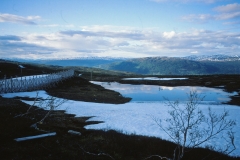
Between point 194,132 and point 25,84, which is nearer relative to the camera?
point 194,132

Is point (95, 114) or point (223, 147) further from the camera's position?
point (95, 114)

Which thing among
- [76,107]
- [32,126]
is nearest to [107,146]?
[32,126]

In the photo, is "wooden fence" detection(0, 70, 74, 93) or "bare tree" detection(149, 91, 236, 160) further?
"wooden fence" detection(0, 70, 74, 93)

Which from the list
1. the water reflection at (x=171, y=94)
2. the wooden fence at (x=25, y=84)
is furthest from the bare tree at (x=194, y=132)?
the wooden fence at (x=25, y=84)

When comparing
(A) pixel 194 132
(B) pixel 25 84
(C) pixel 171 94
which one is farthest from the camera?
(C) pixel 171 94

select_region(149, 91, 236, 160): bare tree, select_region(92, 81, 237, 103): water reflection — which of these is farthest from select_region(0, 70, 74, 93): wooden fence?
select_region(149, 91, 236, 160): bare tree

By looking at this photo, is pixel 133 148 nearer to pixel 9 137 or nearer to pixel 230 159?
pixel 230 159

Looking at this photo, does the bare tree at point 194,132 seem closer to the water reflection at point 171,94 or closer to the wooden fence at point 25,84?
the water reflection at point 171,94

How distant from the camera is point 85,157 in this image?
11.6 meters

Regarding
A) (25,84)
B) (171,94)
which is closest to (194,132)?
(25,84)

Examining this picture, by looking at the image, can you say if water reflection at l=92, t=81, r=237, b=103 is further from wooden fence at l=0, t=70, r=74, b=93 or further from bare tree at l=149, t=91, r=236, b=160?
bare tree at l=149, t=91, r=236, b=160

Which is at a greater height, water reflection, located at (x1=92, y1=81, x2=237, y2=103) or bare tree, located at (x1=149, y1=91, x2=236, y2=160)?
bare tree, located at (x1=149, y1=91, x2=236, y2=160)

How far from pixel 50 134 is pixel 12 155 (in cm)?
419

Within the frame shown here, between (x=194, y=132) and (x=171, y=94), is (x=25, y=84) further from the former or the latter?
(x=171, y=94)
